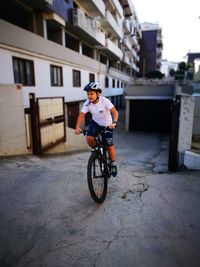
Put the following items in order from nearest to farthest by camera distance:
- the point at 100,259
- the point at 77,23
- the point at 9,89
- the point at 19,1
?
the point at 100,259 → the point at 9,89 → the point at 19,1 → the point at 77,23

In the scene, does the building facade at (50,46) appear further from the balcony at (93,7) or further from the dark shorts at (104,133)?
the dark shorts at (104,133)

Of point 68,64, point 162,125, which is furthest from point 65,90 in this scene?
point 162,125

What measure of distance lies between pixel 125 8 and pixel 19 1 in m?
29.9

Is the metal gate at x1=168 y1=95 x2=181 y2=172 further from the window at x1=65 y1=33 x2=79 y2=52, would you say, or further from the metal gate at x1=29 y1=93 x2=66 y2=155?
the window at x1=65 y1=33 x2=79 y2=52

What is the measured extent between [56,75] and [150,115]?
993 cm

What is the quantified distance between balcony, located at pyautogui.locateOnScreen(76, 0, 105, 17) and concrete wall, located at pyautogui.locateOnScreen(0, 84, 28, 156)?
15.6 m

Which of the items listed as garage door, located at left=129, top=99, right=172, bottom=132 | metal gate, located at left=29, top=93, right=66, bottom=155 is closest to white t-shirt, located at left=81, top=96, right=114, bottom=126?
metal gate, located at left=29, top=93, right=66, bottom=155

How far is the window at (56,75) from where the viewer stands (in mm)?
13828

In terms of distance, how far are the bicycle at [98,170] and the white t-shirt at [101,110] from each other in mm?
175

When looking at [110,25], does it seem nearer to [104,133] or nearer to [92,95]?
[92,95]

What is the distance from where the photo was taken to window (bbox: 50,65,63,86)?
13.8 meters

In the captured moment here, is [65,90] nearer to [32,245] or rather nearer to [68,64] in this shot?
[68,64]

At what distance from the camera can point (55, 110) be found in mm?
7957

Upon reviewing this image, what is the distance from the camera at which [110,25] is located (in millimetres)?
A: 25391
